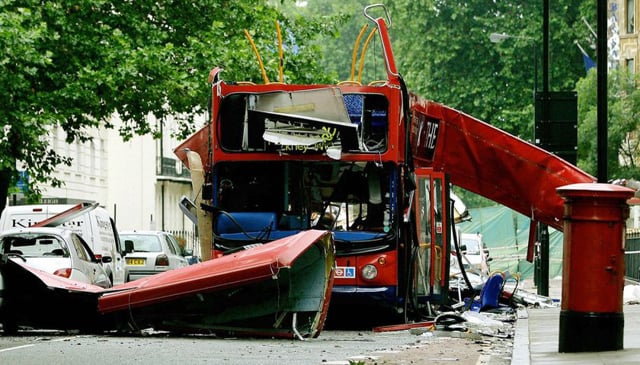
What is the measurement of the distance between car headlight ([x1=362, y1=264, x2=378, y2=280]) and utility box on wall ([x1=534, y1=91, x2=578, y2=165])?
13.1 m

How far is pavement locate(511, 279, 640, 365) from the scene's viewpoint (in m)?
12.4

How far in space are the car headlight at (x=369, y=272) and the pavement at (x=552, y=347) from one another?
6.18 feet

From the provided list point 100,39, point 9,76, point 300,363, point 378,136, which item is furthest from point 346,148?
point 100,39

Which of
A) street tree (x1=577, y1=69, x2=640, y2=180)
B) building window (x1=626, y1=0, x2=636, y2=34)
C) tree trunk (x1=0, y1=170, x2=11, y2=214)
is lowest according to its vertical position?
tree trunk (x1=0, y1=170, x2=11, y2=214)

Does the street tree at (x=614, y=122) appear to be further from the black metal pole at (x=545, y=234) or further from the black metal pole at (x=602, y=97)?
the black metal pole at (x=602, y=97)

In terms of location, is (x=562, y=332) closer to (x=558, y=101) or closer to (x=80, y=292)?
(x=80, y=292)

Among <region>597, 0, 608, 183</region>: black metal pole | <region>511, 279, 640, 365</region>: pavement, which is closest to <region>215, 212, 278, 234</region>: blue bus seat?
<region>511, 279, 640, 365</region>: pavement

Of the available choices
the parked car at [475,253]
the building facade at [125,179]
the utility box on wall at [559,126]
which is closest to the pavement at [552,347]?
the utility box on wall at [559,126]

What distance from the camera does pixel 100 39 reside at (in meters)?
32.0

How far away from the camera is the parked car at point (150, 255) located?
1380 inches

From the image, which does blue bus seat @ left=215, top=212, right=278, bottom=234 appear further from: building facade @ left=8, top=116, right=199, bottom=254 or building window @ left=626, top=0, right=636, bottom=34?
building window @ left=626, top=0, right=636, bottom=34

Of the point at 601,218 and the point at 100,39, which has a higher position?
the point at 100,39

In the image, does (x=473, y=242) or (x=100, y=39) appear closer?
(x=100, y=39)

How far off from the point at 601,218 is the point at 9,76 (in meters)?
18.2
